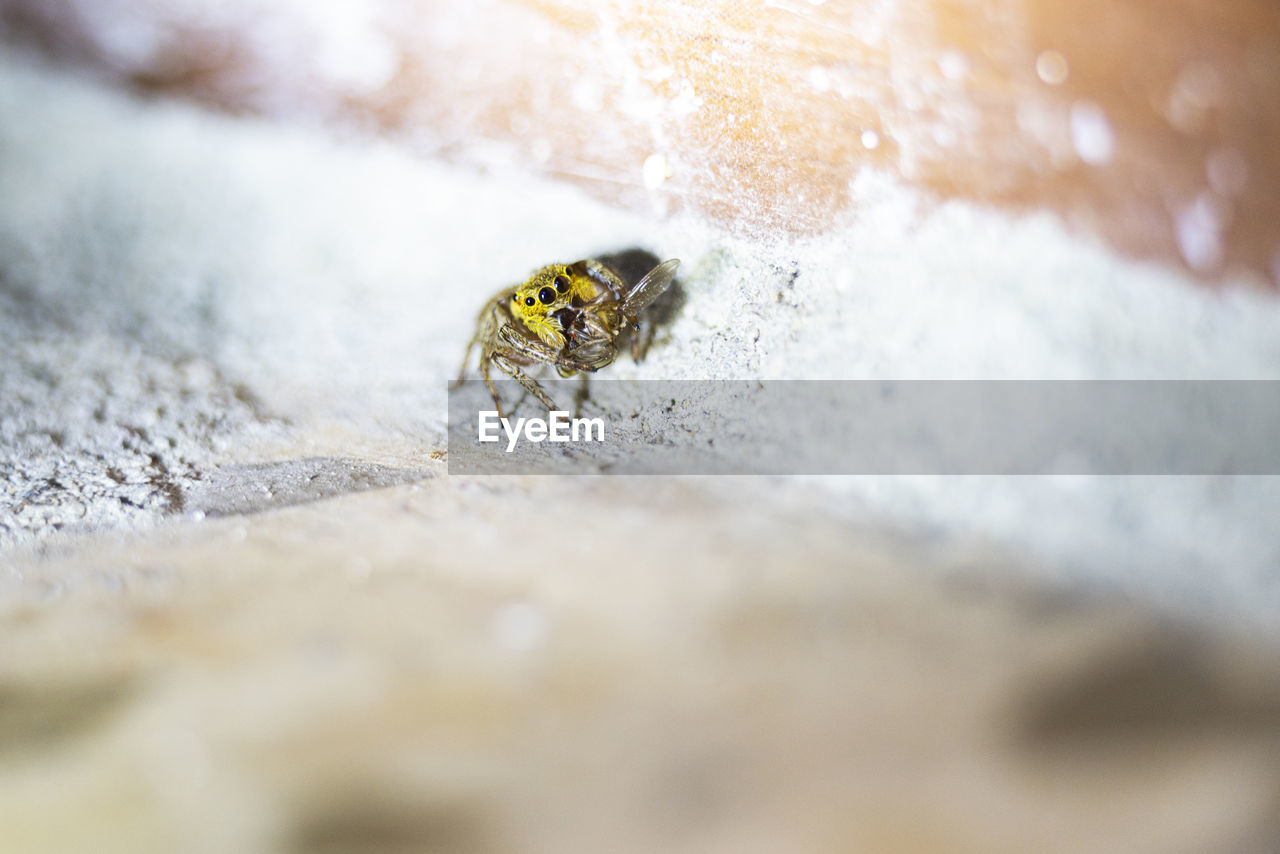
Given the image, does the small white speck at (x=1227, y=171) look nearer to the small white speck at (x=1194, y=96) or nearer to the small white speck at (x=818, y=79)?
the small white speck at (x=1194, y=96)

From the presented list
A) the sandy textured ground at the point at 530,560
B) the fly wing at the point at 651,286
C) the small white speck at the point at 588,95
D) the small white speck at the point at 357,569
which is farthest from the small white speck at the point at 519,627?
the small white speck at the point at 588,95

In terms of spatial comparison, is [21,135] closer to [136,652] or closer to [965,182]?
[965,182]

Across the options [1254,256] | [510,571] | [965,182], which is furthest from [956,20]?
[510,571]

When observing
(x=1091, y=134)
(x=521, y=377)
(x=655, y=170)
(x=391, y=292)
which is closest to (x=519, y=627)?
(x=521, y=377)

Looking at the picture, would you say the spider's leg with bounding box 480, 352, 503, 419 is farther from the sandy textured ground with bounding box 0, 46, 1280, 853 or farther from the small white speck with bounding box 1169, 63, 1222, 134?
the small white speck with bounding box 1169, 63, 1222, 134

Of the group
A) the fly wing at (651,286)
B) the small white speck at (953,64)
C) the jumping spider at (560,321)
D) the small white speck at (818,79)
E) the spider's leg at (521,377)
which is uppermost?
the small white speck at (953,64)

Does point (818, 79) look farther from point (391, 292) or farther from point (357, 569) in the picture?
point (357, 569)

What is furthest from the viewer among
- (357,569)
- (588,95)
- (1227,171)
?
(357,569)
